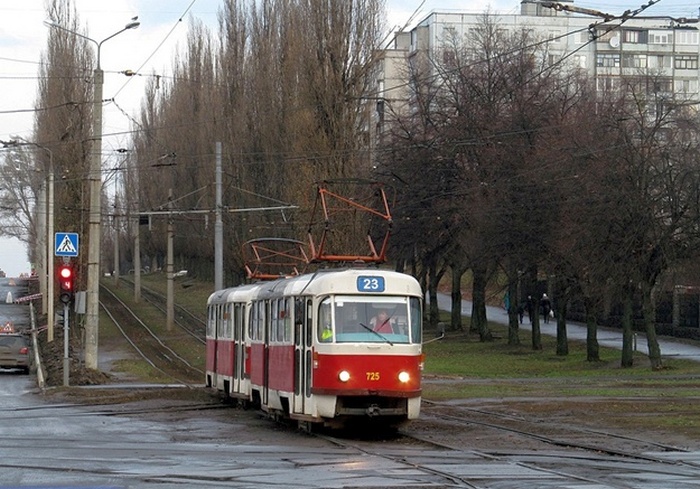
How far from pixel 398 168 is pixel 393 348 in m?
34.0

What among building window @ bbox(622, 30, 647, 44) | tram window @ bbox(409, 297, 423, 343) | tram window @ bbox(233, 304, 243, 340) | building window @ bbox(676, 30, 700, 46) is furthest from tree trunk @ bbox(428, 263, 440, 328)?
building window @ bbox(676, 30, 700, 46)

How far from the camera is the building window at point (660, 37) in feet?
368

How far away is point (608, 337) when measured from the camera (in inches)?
2281

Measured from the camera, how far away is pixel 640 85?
4675 centimetres

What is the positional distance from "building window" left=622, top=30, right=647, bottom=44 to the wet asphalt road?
94817mm

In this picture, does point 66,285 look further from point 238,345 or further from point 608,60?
point 608,60

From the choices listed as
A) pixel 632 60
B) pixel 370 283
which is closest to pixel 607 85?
pixel 370 283

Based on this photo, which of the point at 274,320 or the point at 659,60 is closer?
the point at 274,320

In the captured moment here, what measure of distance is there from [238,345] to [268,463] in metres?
12.5

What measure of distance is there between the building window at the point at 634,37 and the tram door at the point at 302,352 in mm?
95301

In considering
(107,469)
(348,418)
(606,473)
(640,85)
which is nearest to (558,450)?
(606,473)

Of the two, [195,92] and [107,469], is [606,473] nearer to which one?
[107,469]

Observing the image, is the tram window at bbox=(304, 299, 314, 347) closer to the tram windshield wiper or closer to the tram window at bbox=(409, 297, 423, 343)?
the tram windshield wiper

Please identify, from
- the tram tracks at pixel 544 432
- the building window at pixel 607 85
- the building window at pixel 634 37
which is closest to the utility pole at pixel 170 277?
the building window at pixel 607 85
